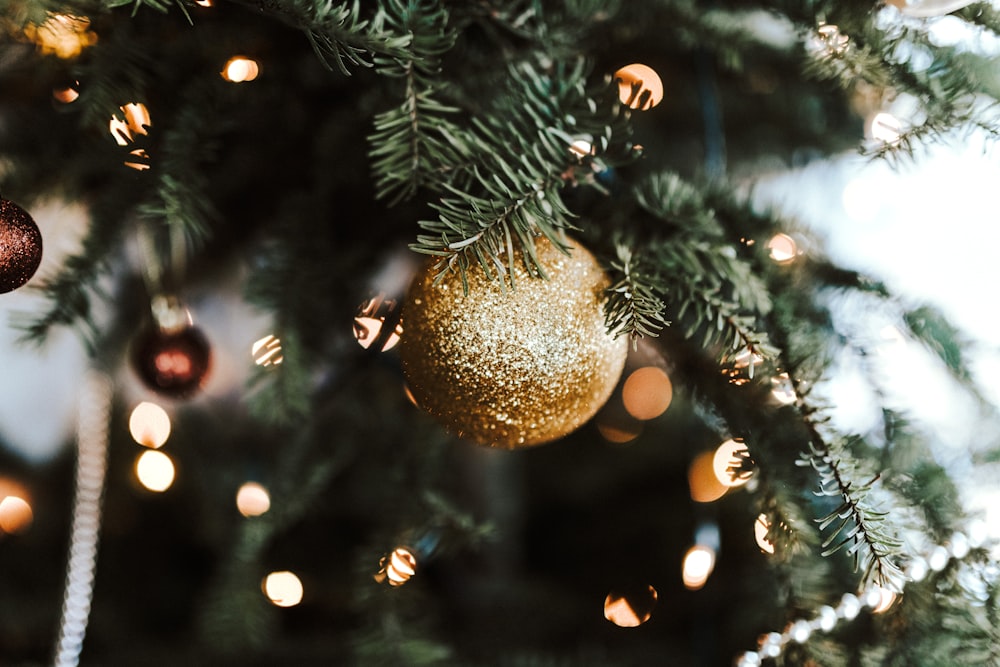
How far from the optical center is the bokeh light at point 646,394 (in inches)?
28.2

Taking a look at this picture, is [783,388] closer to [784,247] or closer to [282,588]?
[784,247]

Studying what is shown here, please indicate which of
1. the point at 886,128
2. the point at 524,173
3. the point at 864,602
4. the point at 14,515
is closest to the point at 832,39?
the point at 886,128

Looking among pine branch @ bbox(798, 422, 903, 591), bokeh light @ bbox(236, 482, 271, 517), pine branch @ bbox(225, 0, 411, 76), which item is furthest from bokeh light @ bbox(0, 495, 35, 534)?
pine branch @ bbox(798, 422, 903, 591)

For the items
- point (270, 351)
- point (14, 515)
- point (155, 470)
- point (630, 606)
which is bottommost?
point (14, 515)

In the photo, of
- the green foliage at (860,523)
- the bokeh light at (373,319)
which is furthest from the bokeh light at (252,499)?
the green foliage at (860,523)

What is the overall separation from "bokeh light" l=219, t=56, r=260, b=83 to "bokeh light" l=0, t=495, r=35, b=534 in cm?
60

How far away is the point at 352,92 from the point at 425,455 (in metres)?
0.29

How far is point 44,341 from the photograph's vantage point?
384 millimetres

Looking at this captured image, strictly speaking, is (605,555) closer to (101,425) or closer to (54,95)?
(101,425)

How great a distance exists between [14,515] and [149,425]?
0.83 ft

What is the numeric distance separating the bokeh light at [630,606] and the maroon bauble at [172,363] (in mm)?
426

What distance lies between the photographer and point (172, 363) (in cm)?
48

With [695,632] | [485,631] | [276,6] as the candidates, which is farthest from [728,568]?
[276,6]

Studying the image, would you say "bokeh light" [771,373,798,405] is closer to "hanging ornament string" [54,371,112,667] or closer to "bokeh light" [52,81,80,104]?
"bokeh light" [52,81,80,104]
